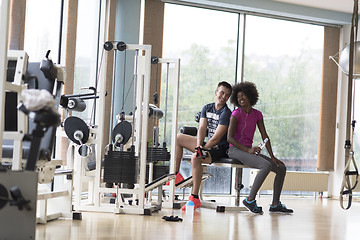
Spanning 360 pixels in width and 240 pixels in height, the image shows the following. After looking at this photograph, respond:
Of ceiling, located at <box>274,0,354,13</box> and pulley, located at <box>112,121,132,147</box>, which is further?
ceiling, located at <box>274,0,354,13</box>

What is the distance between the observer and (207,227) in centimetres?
414

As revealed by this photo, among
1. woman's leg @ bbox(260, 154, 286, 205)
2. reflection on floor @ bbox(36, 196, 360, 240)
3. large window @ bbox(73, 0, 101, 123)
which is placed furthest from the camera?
large window @ bbox(73, 0, 101, 123)

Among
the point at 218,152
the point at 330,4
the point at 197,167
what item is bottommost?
the point at 197,167

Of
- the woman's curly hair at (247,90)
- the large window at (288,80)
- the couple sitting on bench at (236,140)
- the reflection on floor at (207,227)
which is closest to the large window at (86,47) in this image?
the couple sitting on bench at (236,140)

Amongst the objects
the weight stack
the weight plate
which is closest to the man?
the weight plate

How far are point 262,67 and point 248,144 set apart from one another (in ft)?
9.40

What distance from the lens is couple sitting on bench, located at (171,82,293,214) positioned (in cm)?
533

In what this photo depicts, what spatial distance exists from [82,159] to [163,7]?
3123mm

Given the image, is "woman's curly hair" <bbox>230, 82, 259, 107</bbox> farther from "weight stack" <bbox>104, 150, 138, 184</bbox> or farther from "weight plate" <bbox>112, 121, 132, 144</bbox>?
"weight stack" <bbox>104, 150, 138, 184</bbox>

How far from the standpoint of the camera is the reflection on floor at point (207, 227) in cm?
357

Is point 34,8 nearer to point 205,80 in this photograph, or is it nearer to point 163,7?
point 163,7

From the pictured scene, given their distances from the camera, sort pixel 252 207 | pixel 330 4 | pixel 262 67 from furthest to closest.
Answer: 1. pixel 262 67
2. pixel 330 4
3. pixel 252 207

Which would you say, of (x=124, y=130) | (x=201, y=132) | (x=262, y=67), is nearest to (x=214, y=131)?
(x=201, y=132)

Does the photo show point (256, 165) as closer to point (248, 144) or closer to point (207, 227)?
point (248, 144)
